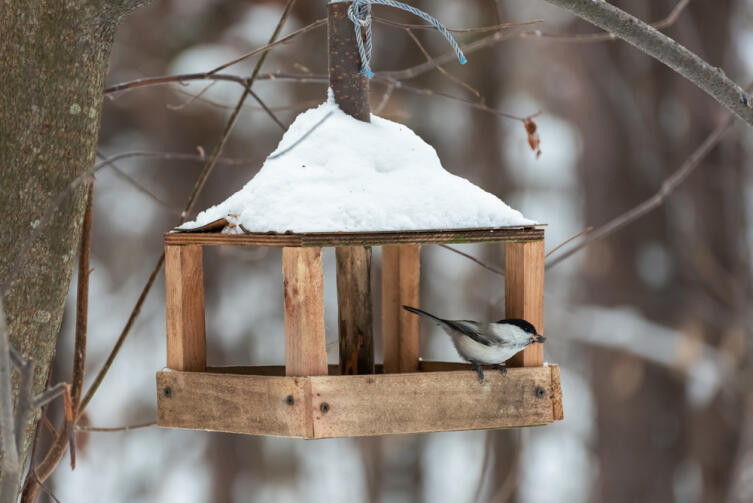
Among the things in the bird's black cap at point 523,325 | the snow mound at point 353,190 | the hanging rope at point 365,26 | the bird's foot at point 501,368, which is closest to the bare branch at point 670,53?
the hanging rope at point 365,26

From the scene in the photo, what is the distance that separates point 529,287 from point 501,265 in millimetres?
5859

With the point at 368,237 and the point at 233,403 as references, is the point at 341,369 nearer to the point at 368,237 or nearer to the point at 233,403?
the point at 233,403

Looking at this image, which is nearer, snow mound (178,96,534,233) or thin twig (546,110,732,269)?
snow mound (178,96,534,233)

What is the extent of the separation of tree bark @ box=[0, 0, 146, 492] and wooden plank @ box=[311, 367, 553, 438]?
637mm

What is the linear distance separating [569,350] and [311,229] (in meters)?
8.74

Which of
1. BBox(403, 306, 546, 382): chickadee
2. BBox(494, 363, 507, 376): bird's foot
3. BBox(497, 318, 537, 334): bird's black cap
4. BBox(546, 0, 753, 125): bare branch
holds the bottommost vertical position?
BBox(494, 363, 507, 376): bird's foot

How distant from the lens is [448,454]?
10.4 meters

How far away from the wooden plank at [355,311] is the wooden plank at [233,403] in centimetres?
44

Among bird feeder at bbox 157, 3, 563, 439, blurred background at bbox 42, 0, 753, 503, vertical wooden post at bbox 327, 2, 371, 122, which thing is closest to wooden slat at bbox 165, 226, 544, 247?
bird feeder at bbox 157, 3, 563, 439

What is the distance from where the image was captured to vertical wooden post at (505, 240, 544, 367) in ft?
7.63

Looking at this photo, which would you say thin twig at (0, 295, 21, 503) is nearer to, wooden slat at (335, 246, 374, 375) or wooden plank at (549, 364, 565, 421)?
wooden slat at (335, 246, 374, 375)

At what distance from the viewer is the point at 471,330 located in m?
2.34

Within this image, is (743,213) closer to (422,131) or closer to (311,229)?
(422,131)

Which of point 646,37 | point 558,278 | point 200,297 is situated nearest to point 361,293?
point 200,297
